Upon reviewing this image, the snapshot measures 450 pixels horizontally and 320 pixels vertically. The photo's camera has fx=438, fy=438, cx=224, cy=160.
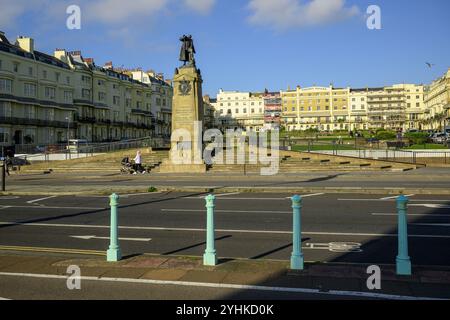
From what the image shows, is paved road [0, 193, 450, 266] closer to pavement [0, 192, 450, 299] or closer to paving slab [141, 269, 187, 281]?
pavement [0, 192, 450, 299]

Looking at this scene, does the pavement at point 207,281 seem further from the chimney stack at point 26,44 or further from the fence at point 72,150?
the chimney stack at point 26,44

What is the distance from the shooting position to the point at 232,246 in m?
9.01

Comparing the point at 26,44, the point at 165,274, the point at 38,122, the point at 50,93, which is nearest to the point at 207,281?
the point at 165,274

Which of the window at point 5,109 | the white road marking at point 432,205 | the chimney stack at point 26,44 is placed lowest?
the white road marking at point 432,205

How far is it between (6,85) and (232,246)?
214 ft

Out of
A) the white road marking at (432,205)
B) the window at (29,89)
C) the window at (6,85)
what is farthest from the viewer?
the window at (29,89)

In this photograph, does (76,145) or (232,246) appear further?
(76,145)

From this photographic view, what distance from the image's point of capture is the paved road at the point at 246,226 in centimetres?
861

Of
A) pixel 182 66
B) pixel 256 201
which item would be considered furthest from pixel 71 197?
pixel 182 66

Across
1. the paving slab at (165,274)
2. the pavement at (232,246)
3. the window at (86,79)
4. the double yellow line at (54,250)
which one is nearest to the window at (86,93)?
the window at (86,79)

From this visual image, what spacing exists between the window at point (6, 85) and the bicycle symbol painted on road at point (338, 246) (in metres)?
65.6

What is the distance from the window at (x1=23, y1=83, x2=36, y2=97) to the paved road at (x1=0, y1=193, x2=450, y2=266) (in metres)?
56.9

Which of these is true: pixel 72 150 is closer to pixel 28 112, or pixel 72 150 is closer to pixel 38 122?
pixel 38 122

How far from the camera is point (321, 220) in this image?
11977mm
